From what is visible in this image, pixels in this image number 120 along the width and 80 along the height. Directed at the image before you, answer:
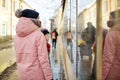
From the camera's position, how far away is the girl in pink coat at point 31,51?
3801mm

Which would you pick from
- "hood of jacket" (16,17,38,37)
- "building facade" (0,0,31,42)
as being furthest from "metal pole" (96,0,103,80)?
"building facade" (0,0,31,42)

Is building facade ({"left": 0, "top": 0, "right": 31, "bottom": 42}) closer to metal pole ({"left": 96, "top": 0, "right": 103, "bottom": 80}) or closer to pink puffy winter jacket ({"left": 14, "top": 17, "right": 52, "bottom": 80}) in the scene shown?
pink puffy winter jacket ({"left": 14, "top": 17, "right": 52, "bottom": 80})

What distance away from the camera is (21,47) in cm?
402

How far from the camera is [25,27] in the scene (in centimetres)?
403

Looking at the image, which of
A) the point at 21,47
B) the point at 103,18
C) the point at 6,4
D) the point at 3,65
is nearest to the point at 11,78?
the point at 3,65

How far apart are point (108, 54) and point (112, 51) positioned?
1.6 inches

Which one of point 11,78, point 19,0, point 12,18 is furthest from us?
point 19,0

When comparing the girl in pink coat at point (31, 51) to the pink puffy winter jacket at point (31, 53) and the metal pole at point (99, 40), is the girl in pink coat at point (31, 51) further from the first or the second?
the metal pole at point (99, 40)

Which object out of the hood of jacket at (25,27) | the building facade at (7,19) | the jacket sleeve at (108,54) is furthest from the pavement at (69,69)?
the building facade at (7,19)

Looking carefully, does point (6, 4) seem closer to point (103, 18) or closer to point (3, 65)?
point (3, 65)

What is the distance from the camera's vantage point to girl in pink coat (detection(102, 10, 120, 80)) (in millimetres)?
2309

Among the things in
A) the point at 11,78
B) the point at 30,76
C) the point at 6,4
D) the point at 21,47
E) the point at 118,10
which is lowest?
the point at 11,78

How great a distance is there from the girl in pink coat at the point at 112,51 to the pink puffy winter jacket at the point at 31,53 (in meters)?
1.37

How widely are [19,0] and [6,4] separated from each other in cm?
336
